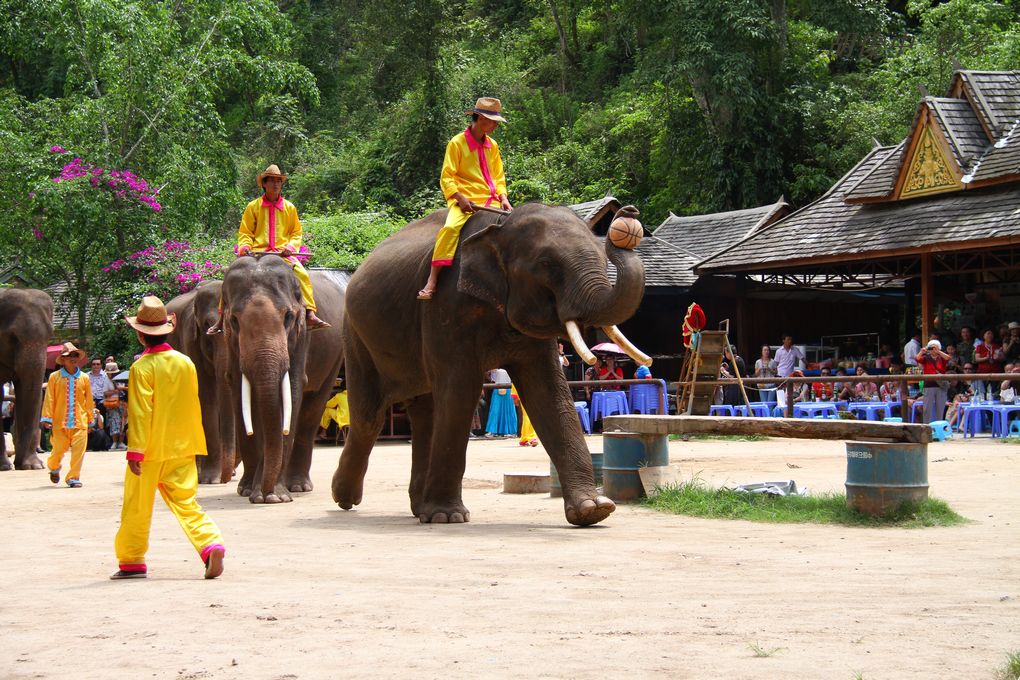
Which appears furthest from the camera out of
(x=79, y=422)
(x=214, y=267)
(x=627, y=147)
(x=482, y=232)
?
(x=627, y=147)

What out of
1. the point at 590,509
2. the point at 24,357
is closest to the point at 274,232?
the point at 590,509

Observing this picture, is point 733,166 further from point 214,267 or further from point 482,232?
point 482,232

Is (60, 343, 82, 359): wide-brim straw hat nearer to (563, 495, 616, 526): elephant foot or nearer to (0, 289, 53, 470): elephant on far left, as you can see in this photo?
(0, 289, 53, 470): elephant on far left

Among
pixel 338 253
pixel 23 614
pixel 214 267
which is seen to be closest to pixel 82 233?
pixel 214 267

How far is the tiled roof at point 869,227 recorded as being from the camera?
22.5 m

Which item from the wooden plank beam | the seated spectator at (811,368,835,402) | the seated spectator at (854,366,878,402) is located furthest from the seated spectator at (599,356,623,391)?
the wooden plank beam

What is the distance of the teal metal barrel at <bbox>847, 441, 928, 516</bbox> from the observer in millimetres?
9250

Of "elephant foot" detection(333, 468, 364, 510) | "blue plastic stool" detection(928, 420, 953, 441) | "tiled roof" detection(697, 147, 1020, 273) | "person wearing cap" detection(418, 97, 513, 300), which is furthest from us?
"tiled roof" detection(697, 147, 1020, 273)

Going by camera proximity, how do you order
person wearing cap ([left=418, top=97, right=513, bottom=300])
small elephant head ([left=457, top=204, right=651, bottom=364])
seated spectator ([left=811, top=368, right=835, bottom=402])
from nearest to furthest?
small elephant head ([left=457, top=204, right=651, bottom=364]) < person wearing cap ([left=418, top=97, right=513, bottom=300]) < seated spectator ([left=811, top=368, right=835, bottom=402])

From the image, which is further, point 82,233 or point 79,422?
point 82,233

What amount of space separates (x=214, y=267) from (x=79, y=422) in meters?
11.4

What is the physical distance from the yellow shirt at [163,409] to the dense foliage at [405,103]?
63.9ft

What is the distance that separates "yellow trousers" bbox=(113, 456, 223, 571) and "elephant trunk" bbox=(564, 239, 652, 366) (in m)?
2.64

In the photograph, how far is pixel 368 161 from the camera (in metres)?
44.1
